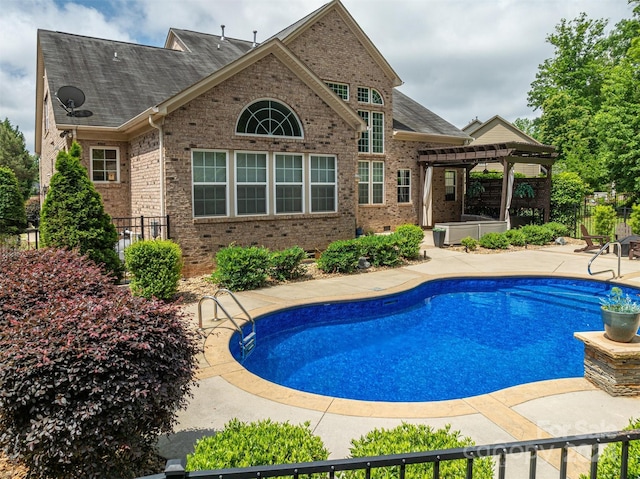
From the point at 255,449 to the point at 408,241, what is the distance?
40.0 ft

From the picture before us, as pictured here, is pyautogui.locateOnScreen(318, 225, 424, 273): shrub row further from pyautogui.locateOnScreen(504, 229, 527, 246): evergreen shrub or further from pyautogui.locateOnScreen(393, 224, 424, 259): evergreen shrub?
pyautogui.locateOnScreen(504, 229, 527, 246): evergreen shrub

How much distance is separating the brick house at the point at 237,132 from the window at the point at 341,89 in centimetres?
7

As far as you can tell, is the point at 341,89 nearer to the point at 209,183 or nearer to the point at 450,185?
the point at 450,185

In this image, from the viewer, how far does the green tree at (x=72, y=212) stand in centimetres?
886

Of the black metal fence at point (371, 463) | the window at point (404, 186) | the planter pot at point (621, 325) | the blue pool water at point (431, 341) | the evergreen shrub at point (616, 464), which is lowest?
the blue pool water at point (431, 341)

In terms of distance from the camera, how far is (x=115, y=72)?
1747 cm

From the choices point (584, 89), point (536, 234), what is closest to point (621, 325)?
point (536, 234)

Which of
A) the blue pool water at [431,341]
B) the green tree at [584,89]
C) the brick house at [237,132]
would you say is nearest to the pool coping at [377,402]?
the blue pool water at [431,341]

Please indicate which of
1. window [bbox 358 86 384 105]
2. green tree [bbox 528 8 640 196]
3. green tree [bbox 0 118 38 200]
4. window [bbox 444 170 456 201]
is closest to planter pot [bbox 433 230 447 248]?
window [bbox 444 170 456 201]

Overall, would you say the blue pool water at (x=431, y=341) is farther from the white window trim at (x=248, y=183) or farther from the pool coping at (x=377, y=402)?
the white window trim at (x=248, y=183)

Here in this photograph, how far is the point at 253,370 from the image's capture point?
705cm

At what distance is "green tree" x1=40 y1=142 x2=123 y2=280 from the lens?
8.86 meters

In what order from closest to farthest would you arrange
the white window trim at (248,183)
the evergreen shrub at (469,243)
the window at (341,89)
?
the white window trim at (248,183), the evergreen shrub at (469,243), the window at (341,89)

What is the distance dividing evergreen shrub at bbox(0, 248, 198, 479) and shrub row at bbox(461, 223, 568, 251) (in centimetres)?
1524
